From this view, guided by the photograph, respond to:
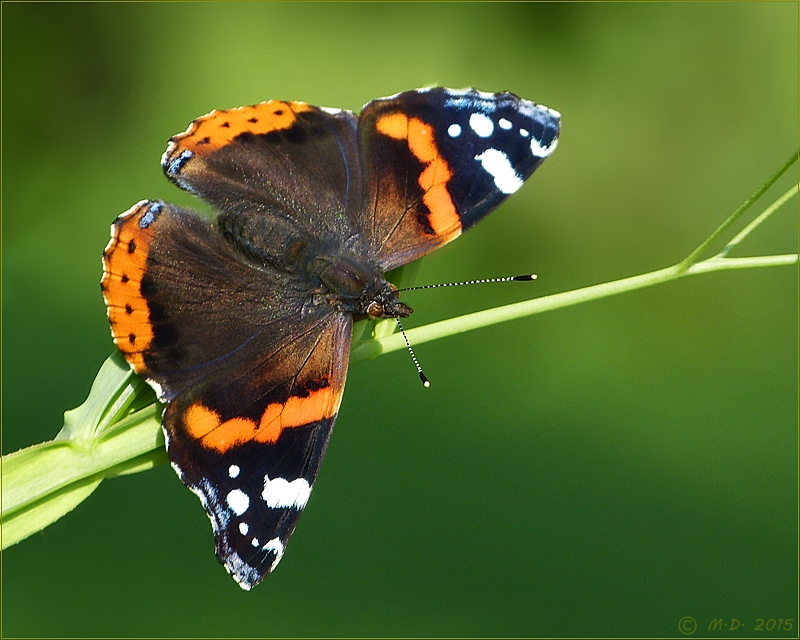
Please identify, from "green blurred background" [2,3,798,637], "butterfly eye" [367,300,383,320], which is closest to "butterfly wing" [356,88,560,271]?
"butterfly eye" [367,300,383,320]

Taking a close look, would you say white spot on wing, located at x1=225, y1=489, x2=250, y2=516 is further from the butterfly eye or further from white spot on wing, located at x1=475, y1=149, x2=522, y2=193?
white spot on wing, located at x1=475, y1=149, x2=522, y2=193

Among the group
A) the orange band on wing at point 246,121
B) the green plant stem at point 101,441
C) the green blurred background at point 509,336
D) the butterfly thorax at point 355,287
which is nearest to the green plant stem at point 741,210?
the green plant stem at point 101,441

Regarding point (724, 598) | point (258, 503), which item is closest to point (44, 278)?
point (258, 503)

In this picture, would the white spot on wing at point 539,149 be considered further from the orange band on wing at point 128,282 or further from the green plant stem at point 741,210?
the orange band on wing at point 128,282

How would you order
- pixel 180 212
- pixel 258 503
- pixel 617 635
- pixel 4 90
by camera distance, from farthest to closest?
1. pixel 4 90
2. pixel 617 635
3. pixel 180 212
4. pixel 258 503

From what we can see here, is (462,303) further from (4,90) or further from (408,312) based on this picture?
(4,90)

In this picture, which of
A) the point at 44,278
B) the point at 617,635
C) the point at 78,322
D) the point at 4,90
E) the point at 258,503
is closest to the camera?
the point at 258,503

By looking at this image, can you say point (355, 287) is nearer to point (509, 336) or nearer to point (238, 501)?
point (238, 501)
